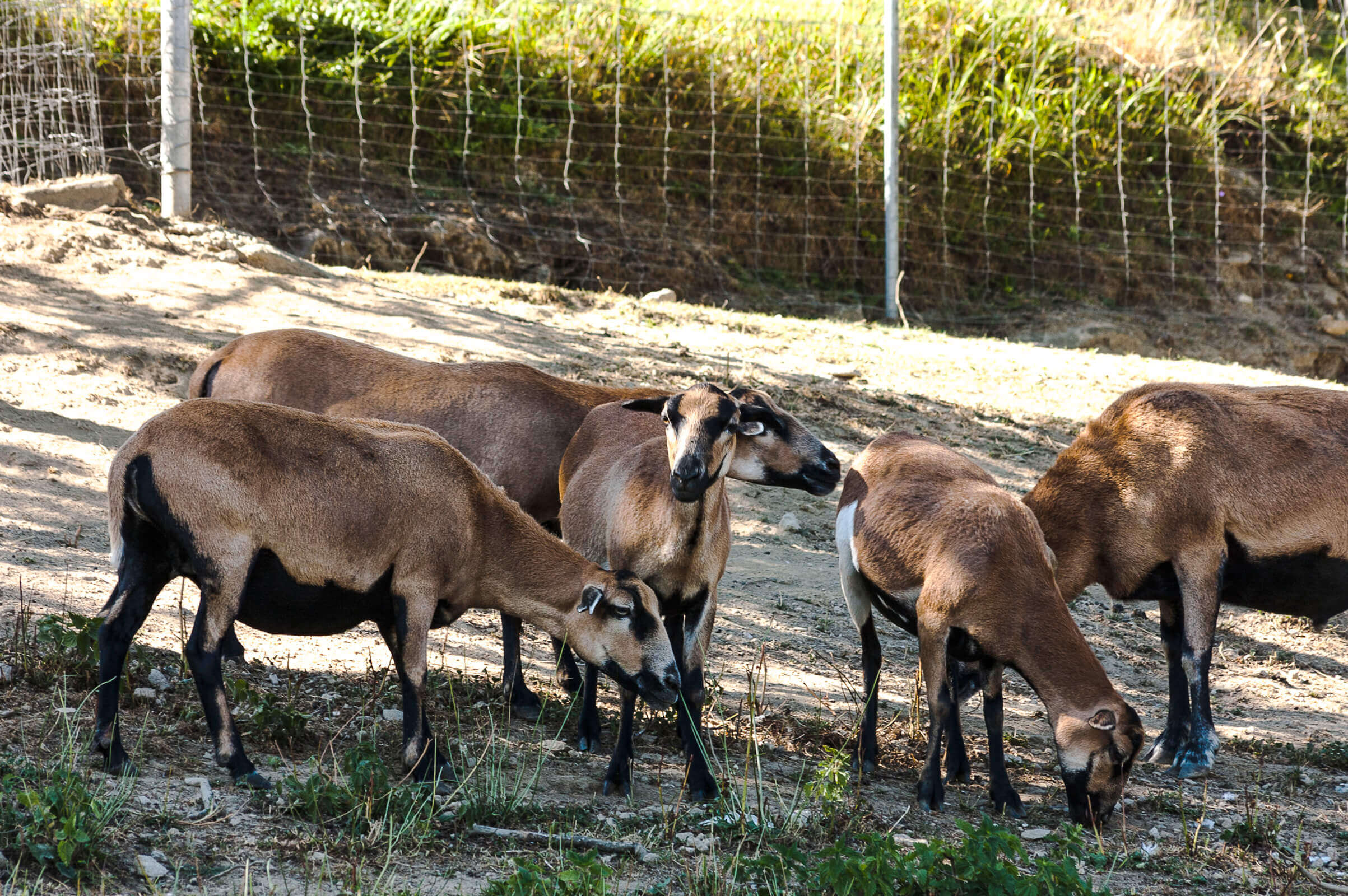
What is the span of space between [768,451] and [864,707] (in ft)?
4.07

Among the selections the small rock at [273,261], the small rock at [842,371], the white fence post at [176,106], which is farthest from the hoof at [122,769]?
the white fence post at [176,106]

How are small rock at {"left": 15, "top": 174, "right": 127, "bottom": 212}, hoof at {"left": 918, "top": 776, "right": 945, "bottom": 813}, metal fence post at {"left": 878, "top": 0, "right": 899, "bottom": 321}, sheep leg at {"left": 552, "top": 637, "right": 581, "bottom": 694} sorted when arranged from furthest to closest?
metal fence post at {"left": 878, "top": 0, "right": 899, "bottom": 321}
small rock at {"left": 15, "top": 174, "right": 127, "bottom": 212}
sheep leg at {"left": 552, "top": 637, "right": 581, "bottom": 694}
hoof at {"left": 918, "top": 776, "right": 945, "bottom": 813}

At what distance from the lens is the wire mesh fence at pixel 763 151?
13398mm

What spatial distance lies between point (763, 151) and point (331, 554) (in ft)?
37.0

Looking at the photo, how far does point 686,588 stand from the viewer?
577 cm

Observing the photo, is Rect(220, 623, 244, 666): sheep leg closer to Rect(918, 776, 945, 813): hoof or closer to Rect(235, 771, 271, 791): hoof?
Rect(235, 771, 271, 791): hoof

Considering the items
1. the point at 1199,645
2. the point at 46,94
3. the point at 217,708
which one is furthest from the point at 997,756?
the point at 46,94

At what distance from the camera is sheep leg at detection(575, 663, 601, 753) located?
5918 millimetres

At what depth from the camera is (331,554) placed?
5.10 m

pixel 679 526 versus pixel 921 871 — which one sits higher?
pixel 679 526

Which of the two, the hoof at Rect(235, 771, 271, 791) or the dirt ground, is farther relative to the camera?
the dirt ground

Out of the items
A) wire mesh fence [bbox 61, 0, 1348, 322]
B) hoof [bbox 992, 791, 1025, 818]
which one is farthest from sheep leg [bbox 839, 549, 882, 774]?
A: wire mesh fence [bbox 61, 0, 1348, 322]

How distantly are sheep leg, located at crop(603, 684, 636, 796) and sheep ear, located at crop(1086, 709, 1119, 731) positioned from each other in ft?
6.22

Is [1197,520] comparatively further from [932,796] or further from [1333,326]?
[1333,326]
